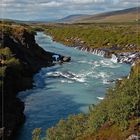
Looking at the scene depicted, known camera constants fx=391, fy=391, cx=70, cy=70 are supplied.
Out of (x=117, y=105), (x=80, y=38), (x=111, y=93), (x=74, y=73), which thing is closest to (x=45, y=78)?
(x=74, y=73)

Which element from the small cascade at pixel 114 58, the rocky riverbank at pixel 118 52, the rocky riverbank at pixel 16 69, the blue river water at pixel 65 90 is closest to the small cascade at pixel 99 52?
the rocky riverbank at pixel 118 52

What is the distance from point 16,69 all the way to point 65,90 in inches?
305

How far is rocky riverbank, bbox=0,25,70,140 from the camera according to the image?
1565 inches

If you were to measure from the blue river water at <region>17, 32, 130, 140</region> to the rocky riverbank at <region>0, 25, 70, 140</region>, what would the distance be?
1200 mm

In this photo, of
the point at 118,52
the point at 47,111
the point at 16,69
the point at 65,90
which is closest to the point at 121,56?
the point at 118,52

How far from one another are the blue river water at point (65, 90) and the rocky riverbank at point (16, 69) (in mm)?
1200

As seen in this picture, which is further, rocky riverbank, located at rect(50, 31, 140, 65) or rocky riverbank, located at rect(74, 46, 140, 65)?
rocky riverbank, located at rect(50, 31, 140, 65)

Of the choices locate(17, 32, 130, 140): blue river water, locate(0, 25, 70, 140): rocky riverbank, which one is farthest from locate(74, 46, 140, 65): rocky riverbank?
locate(0, 25, 70, 140): rocky riverbank

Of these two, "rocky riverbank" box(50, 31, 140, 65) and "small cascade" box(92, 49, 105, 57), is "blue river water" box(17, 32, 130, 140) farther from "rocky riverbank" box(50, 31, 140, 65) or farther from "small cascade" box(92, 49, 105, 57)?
"small cascade" box(92, 49, 105, 57)

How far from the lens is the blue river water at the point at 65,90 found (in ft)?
140

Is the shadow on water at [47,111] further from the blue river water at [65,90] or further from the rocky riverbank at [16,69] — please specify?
the rocky riverbank at [16,69]

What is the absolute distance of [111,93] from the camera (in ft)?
94.9

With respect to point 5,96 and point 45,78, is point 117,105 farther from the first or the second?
point 45,78

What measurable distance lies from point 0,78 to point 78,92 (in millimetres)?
12859
